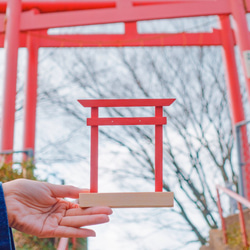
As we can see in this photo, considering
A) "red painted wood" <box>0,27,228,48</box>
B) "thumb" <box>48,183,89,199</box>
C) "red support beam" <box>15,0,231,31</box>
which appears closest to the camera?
"thumb" <box>48,183,89,199</box>

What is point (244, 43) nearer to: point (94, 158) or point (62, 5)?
point (62, 5)

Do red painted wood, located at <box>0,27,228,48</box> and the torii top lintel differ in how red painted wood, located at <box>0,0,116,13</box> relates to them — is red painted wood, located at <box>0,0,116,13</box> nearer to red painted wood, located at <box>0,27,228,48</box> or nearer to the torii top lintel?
red painted wood, located at <box>0,27,228,48</box>

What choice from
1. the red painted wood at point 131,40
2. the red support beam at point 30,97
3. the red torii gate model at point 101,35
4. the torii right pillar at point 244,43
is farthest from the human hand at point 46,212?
the red painted wood at point 131,40

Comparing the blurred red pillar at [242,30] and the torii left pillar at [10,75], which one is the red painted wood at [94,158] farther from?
the blurred red pillar at [242,30]

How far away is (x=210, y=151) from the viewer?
22.6 ft

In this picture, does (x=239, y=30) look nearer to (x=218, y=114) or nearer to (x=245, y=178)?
(x=245, y=178)

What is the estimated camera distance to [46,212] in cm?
126

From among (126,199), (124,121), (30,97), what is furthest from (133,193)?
(30,97)

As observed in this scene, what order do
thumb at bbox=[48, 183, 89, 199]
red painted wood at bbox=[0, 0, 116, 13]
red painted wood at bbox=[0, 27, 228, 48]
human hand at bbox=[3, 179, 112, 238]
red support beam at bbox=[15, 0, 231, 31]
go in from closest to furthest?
human hand at bbox=[3, 179, 112, 238], thumb at bbox=[48, 183, 89, 199], red support beam at bbox=[15, 0, 231, 31], red painted wood at bbox=[0, 0, 116, 13], red painted wood at bbox=[0, 27, 228, 48]

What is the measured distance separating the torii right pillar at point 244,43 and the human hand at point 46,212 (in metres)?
3.09

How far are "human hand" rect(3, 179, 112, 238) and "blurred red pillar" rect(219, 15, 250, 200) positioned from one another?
3.14 metres

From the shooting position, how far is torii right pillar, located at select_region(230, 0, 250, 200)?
381 cm

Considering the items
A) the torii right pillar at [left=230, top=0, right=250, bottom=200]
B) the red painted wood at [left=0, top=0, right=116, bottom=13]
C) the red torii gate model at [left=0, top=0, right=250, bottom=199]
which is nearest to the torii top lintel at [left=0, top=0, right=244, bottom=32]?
the red torii gate model at [left=0, top=0, right=250, bottom=199]

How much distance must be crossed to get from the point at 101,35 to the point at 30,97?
1.45m
